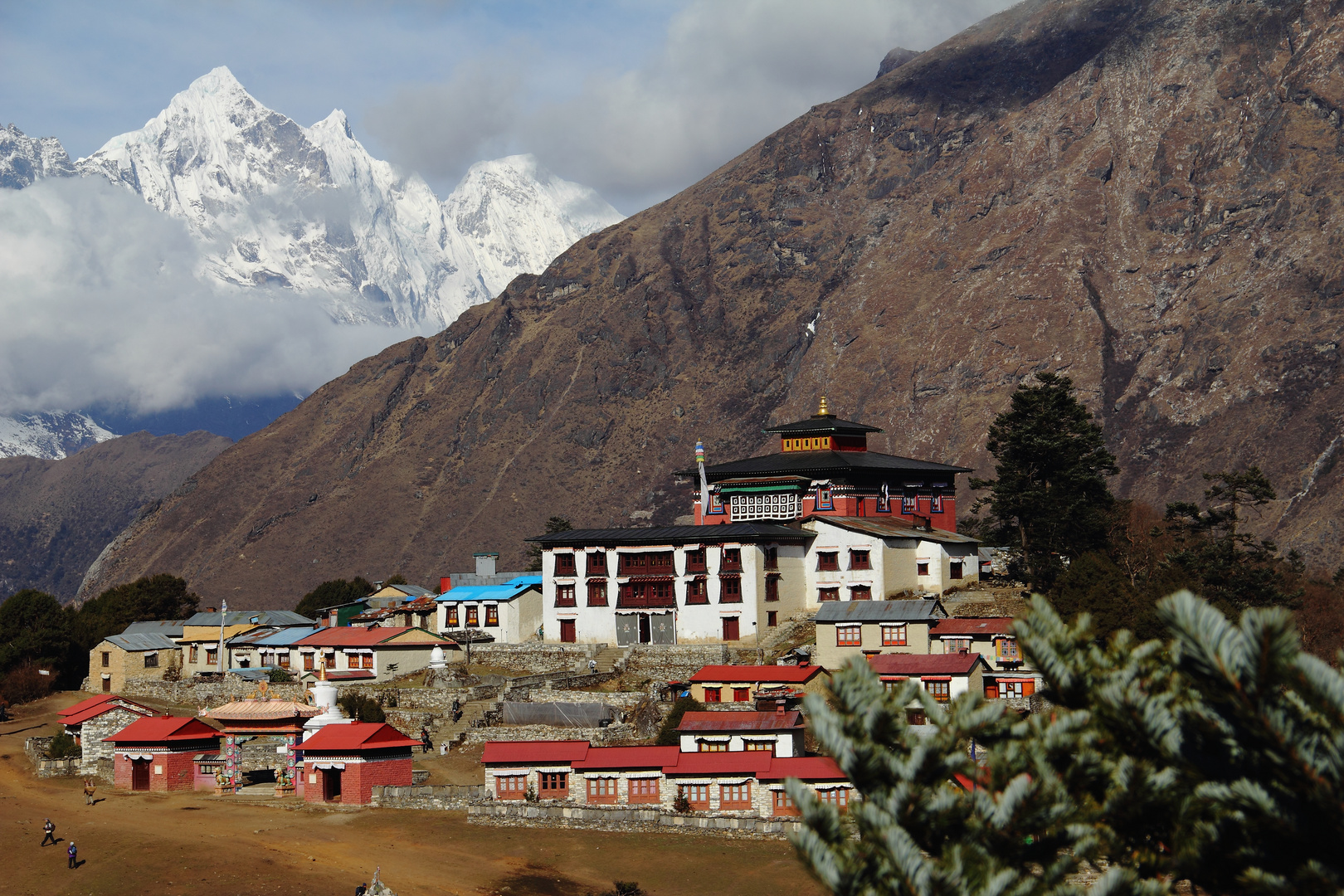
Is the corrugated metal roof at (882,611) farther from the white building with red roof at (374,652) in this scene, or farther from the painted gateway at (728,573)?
the white building with red roof at (374,652)

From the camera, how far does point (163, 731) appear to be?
207 feet

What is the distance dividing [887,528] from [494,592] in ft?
82.2

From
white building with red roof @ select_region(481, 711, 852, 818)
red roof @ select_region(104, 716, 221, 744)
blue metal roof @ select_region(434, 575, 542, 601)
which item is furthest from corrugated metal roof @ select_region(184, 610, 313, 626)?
white building with red roof @ select_region(481, 711, 852, 818)

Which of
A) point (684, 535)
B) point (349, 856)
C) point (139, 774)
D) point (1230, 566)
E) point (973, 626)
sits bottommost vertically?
point (349, 856)

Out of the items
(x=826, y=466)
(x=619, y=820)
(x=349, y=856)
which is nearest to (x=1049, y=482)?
(x=826, y=466)

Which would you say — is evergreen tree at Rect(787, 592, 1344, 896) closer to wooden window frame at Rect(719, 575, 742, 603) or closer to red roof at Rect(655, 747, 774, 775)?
red roof at Rect(655, 747, 774, 775)

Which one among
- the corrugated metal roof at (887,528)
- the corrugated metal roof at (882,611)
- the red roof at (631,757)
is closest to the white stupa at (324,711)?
the red roof at (631,757)

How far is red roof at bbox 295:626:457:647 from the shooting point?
3081 inches

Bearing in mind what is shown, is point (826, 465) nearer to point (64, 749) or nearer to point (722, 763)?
point (722, 763)

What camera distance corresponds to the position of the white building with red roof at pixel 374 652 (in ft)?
252

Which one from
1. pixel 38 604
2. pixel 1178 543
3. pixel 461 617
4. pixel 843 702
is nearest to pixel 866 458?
pixel 1178 543

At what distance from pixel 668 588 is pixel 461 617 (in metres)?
14.6

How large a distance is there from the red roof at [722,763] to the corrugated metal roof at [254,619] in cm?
4988

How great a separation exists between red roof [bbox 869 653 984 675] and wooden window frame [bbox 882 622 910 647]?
538cm
